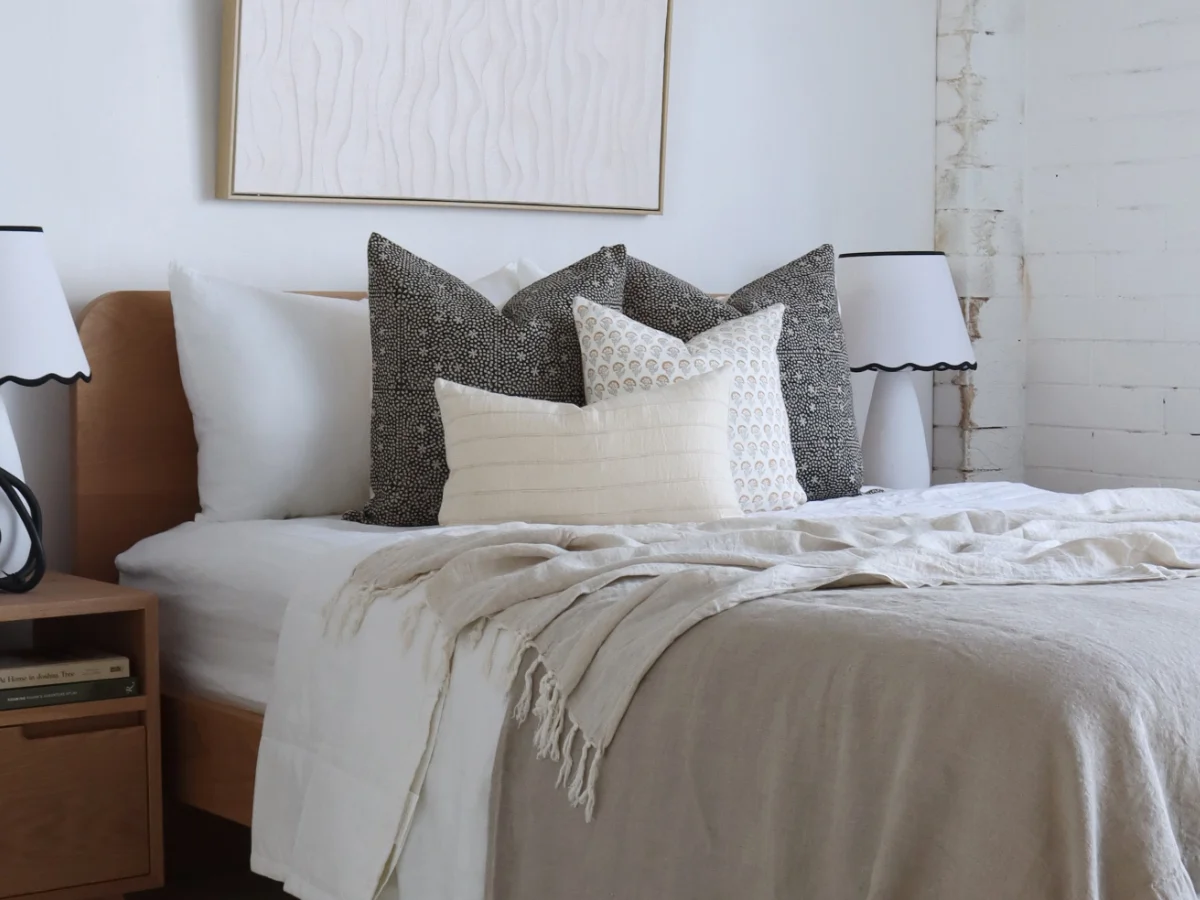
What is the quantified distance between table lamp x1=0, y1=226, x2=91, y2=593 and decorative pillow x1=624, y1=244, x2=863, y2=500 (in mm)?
1047

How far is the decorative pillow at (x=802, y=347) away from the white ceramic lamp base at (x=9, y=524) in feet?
3.71

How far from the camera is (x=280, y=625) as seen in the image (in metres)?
2.26

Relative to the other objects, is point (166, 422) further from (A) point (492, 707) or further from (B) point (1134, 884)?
(B) point (1134, 884)

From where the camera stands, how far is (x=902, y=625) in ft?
5.10

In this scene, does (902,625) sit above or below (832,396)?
below

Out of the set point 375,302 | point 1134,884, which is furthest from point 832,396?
point 1134,884

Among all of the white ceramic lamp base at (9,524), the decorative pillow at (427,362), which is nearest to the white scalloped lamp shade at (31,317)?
the white ceramic lamp base at (9,524)

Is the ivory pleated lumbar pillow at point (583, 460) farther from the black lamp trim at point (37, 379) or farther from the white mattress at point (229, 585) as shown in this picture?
the black lamp trim at point (37, 379)

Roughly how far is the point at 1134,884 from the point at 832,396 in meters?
1.78

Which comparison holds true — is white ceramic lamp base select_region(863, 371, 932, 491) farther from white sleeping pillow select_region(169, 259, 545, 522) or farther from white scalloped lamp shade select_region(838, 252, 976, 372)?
white sleeping pillow select_region(169, 259, 545, 522)

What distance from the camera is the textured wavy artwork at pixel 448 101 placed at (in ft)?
9.50

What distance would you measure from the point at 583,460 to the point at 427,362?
1.26ft

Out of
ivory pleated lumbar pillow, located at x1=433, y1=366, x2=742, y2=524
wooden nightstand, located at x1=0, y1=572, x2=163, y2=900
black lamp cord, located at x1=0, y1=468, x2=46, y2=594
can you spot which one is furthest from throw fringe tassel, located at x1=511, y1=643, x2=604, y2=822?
black lamp cord, located at x1=0, y1=468, x2=46, y2=594

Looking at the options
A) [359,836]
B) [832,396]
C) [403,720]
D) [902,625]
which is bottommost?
[359,836]
